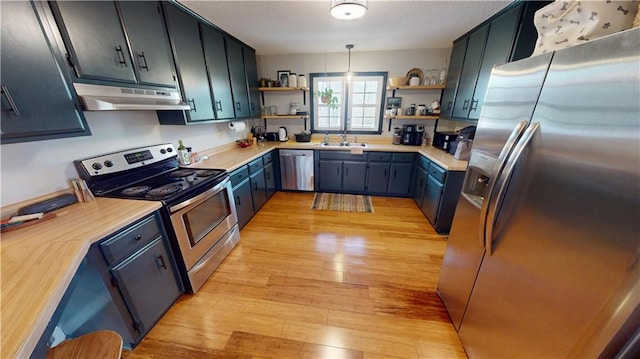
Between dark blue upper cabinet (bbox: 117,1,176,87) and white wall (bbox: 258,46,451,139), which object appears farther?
white wall (bbox: 258,46,451,139)

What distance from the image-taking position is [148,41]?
1664 millimetres

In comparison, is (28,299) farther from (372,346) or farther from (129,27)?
(129,27)

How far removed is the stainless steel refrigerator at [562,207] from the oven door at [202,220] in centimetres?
192

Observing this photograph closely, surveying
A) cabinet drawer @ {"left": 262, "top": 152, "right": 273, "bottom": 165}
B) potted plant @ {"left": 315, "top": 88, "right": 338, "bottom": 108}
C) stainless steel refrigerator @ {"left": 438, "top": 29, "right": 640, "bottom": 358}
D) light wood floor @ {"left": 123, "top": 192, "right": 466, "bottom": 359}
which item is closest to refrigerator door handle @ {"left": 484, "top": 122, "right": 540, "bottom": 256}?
stainless steel refrigerator @ {"left": 438, "top": 29, "right": 640, "bottom": 358}

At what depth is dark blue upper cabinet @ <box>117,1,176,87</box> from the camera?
153 centimetres

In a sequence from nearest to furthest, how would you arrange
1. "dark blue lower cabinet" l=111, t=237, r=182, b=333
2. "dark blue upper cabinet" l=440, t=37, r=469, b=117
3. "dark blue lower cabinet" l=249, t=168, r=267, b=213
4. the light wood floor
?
"dark blue lower cabinet" l=111, t=237, r=182, b=333 < the light wood floor < "dark blue upper cabinet" l=440, t=37, r=469, b=117 < "dark blue lower cabinet" l=249, t=168, r=267, b=213

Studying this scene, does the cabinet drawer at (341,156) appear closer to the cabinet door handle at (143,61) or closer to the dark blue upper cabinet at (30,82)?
the cabinet door handle at (143,61)

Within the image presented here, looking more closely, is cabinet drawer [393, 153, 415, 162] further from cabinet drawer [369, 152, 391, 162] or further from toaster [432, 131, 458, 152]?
toaster [432, 131, 458, 152]

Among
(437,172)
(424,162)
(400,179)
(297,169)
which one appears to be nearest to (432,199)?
(437,172)

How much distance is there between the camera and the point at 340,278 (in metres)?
1.87

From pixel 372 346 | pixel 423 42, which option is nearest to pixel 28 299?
pixel 372 346

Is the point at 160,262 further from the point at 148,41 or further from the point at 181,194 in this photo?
the point at 148,41

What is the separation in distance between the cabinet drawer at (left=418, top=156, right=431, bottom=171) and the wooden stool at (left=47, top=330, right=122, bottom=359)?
10.4 feet

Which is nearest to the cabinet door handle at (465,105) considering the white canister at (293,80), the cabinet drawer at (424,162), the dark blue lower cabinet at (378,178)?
the cabinet drawer at (424,162)
